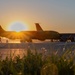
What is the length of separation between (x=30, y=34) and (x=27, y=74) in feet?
286

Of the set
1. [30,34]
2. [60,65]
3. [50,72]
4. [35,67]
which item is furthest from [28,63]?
[30,34]

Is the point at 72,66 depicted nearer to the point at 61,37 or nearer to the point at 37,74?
the point at 37,74

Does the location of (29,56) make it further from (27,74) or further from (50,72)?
(50,72)

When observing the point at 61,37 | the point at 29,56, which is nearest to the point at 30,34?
the point at 61,37

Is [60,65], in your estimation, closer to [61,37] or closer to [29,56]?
[29,56]

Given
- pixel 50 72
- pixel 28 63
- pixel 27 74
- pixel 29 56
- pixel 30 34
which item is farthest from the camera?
pixel 30 34

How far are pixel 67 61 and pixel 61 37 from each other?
88795mm

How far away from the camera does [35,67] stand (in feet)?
19.7

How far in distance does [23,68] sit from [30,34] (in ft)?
285

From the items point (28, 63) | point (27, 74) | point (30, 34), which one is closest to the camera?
point (27, 74)

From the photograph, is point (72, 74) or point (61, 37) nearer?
point (72, 74)

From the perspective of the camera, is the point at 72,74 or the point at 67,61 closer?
the point at 72,74

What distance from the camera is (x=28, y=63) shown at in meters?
6.15

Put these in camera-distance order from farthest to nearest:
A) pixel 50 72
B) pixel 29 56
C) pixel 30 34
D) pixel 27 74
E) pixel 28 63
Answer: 1. pixel 30 34
2. pixel 29 56
3. pixel 28 63
4. pixel 27 74
5. pixel 50 72
